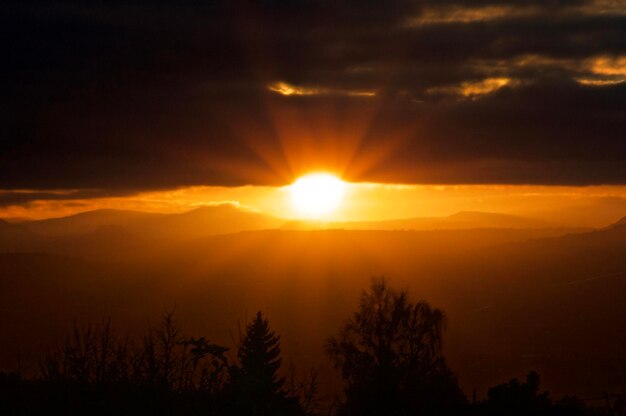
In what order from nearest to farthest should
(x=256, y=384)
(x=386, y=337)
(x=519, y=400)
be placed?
(x=256, y=384), (x=519, y=400), (x=386, y=337)

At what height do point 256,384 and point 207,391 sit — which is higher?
point 256,384

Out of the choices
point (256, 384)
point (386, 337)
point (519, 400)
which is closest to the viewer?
point (256, 384)

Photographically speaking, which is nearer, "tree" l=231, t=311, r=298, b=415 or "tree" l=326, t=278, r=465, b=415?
"tree" l=231, t=311, r=298, b=415

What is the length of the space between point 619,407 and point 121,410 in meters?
13.1

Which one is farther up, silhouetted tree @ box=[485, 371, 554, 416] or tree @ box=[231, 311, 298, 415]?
tree @ box=[231, 311, 298, 415]

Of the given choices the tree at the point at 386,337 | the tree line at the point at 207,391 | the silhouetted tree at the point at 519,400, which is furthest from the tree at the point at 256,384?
the tree at the point at 386,337

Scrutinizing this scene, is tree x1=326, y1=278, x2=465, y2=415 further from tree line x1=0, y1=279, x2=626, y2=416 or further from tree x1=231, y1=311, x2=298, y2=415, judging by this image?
tree x1=231, y1=311, x2=298, y2=415

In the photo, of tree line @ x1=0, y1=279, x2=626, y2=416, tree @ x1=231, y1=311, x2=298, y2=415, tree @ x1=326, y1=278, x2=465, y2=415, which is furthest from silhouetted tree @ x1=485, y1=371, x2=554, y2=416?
tree @ x1=326, y1=278, x2=465, y2=415

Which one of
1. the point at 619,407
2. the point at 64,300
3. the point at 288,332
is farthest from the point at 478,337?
the point at 619,407

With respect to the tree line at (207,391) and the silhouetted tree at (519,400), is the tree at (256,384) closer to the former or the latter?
the tree line at (207,391)

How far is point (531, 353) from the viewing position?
147500mm

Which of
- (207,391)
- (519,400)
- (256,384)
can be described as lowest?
(519,400)

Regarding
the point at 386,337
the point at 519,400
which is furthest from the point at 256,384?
the point at 386,337

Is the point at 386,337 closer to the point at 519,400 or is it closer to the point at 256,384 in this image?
the point at 519,400
